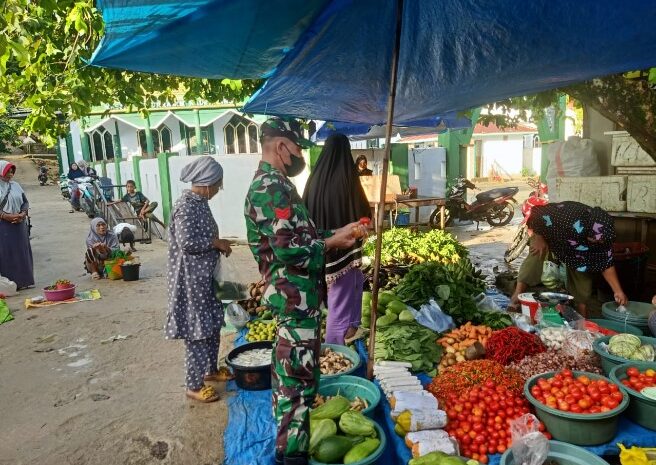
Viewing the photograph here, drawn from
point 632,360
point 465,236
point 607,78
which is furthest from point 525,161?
point 632,360

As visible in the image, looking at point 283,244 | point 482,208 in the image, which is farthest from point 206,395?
point 482,208

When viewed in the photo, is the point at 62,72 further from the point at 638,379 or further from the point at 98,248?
the point at 638,379

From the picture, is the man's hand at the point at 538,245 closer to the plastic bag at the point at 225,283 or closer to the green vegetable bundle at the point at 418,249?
the green vegetable bundle at the point at 418,249

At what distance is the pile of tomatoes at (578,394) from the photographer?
272 cm

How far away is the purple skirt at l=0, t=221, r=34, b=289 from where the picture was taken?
738cm

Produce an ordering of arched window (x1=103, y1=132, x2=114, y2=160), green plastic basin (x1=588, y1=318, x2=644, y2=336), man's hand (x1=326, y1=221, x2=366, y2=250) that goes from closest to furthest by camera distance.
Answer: man's hand (x1=326, y1=221, x2=366, y2=250) < green plastic basin (x1=588, y1=318, x2=644, y2=336) < arched window (x1=103, y1=132, x2=114, y2=160)

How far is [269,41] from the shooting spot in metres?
3.38

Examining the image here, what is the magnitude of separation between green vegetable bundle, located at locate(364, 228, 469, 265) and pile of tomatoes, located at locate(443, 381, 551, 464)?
126 inches

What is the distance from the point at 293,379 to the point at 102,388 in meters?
2.65

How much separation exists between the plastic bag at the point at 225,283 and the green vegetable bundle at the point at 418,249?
2.87 m

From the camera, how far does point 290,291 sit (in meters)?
→ 2.50

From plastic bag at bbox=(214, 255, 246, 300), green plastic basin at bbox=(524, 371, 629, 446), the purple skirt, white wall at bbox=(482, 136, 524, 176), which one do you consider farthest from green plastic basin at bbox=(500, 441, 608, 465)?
white wall at bbox=(482, 136, 524, 176)

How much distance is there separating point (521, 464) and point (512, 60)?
8.45 feet

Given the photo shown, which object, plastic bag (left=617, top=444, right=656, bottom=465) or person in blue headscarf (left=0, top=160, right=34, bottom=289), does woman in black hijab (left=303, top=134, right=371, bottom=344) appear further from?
person in blue headscarf (left=0, top=160, right=34, bottom=289)
